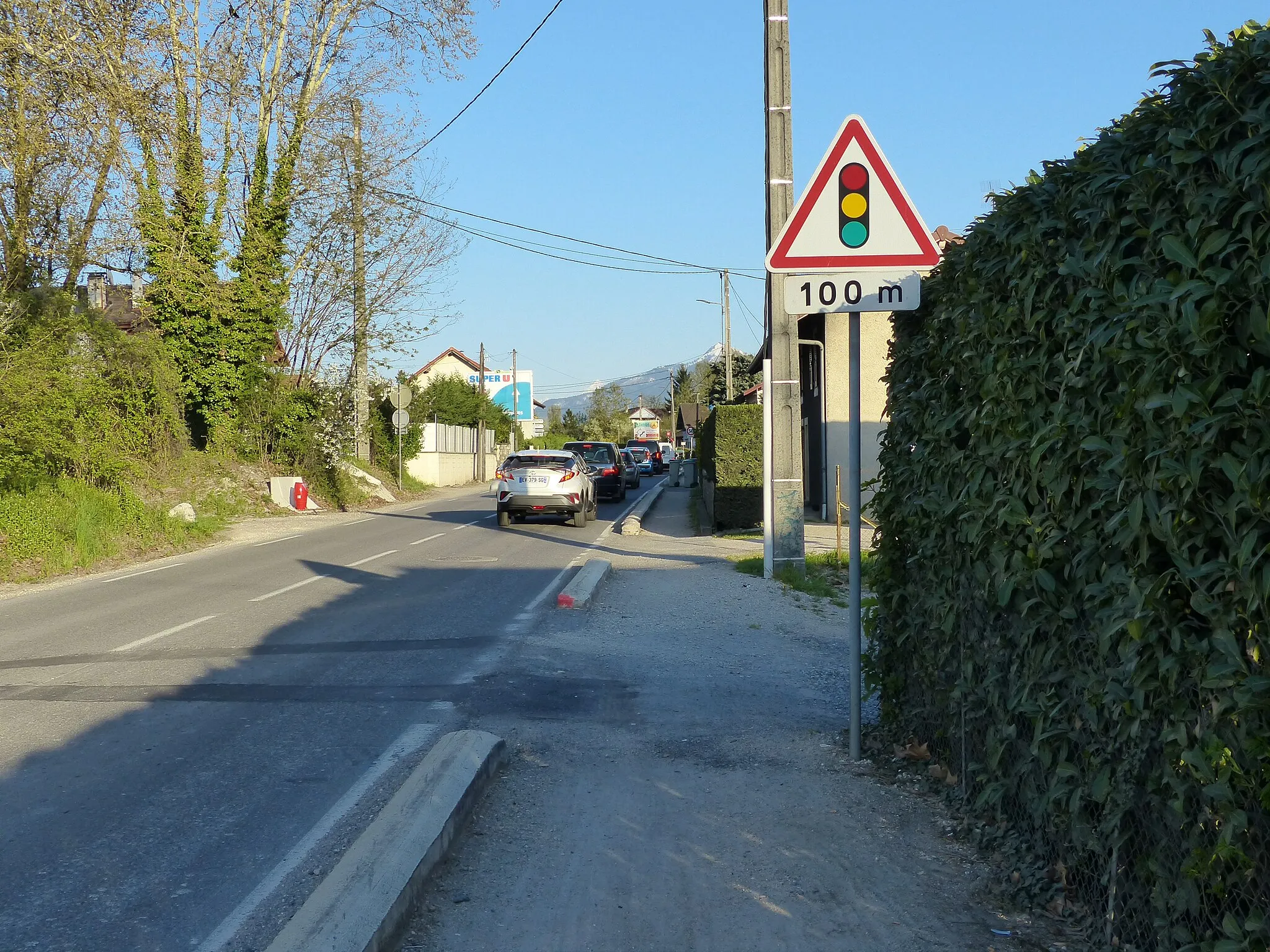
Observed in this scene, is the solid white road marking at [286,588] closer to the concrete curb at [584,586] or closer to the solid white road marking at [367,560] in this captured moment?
the solid white road marking at [367,560]

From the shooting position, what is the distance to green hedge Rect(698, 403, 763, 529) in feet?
69.1

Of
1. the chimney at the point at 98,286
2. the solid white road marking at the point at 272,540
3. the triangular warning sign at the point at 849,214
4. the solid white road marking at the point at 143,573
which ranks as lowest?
the solid white road marking at the point at 143,573

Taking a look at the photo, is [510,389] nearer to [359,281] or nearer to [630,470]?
[630,470]

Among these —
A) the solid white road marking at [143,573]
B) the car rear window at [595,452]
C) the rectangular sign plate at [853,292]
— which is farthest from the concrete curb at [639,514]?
the rectangular sign plate at [853,292]

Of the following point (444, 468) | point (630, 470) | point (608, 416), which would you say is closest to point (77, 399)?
point (630, 470)

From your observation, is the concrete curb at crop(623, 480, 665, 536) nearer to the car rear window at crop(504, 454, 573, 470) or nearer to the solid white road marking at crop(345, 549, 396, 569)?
the car rear window at crop(504, 454, 573, 470)

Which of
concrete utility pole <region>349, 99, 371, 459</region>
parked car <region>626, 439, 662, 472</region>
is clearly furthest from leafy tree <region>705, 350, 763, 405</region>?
concrete utility pole <region>349, 99, 371, 459</region>

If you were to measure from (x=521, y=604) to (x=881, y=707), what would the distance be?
664 cm

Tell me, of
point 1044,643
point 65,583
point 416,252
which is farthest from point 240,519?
point 1044,643

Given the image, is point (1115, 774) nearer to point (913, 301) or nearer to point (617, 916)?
point (617, 916)

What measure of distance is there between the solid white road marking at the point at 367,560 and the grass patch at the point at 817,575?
5564mm

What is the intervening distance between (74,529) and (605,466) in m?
18.5

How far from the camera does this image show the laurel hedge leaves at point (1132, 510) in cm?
274

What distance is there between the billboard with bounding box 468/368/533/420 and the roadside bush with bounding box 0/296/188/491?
55308 mm
